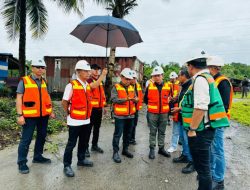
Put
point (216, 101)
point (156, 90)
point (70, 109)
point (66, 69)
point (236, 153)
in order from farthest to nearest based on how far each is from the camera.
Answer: point (66, 69) → point (236, 153) → point (156, 90) → point (70, 109) → point (216, 101)

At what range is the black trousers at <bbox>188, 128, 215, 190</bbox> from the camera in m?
2.92

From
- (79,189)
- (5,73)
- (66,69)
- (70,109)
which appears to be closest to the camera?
(79,189)

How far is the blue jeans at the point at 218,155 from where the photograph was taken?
3709 millimetres

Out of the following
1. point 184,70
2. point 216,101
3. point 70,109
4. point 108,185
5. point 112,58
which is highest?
point 112,58

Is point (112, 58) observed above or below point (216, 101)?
above

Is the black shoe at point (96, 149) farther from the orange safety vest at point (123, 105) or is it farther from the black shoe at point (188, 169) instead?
the black shoe at point (188, 169)

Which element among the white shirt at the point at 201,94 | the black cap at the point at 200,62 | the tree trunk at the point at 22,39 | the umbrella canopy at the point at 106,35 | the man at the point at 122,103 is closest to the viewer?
the white shirt at the point at 201,94

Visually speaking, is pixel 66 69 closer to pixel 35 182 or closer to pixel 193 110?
pixel 35 182

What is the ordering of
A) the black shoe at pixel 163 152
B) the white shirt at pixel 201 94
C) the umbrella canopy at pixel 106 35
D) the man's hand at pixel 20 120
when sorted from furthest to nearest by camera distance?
the umbrella canopy at pixel 106 35 → the black shoe at pixel 163 152 → the man's hand at pixel 20 120 → the white shirt at pixel 201 94

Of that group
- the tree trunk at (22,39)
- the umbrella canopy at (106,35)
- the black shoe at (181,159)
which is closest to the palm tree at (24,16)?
the tree trunk at (22,39)

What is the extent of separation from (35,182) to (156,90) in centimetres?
280

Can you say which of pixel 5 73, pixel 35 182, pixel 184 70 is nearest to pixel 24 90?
pixel 35 182

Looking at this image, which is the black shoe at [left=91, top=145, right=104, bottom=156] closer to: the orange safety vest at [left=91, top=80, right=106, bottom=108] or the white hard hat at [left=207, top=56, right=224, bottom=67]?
the orange safety vest at [left=91, top=80, right=106, bottom=108]

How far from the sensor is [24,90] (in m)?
4.11
